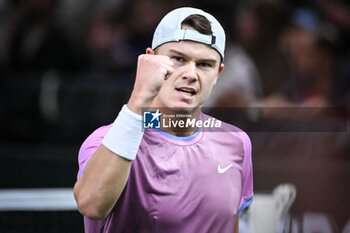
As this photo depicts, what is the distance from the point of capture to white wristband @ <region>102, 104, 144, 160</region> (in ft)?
8.47

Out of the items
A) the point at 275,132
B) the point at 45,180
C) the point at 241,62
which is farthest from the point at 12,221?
the point at 241,62

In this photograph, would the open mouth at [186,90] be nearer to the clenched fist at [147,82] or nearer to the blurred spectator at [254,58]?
the clenched fist at [147,82]

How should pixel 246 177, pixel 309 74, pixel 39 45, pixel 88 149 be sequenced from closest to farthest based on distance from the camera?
pixel 88 149, pixel 246 177, pixel 309 74, pixel 39 45

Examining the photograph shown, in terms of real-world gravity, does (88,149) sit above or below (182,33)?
below

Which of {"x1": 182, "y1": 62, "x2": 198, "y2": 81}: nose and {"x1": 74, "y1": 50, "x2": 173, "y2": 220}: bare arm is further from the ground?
{"x1": 182, "y1": 62, "x2": 198, "y2": 81}: nose

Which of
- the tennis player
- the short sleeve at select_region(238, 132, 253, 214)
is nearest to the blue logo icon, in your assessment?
the tennis player

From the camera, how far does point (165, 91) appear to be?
303cm

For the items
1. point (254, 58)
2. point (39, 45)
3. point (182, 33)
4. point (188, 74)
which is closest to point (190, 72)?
point (188, 74)

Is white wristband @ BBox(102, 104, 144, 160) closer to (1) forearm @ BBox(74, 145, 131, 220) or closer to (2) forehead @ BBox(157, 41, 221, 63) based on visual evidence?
(1) forearm @ BBox(74, 145, 131, 220)

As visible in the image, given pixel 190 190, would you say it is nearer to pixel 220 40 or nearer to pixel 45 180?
pixel 220 40

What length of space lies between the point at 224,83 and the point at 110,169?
3.98 m

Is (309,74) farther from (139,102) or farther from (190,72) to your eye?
(139,102)

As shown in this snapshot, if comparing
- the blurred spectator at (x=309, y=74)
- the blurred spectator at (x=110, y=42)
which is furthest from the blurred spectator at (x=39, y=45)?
the blurred spectator at (x=309, y=74)

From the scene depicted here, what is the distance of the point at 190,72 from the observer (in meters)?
2.96
